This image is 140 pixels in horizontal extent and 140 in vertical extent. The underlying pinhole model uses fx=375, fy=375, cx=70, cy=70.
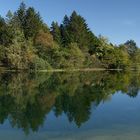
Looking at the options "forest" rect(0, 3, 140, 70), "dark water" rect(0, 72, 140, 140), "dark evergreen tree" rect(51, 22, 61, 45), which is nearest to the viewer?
"dark water" rect(0, 72, 140, 140)

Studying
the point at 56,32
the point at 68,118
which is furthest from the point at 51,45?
the point at 68,118

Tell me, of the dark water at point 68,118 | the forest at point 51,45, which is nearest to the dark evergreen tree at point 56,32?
the forest at point 51,45

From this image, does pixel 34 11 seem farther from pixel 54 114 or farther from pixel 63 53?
pixel 54 114

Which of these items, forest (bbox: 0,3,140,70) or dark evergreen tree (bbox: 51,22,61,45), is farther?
dark evergreen tree (bbox: 51,22,61,45)

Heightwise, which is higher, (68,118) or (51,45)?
(51,45)

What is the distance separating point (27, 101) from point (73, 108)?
393 centimetres

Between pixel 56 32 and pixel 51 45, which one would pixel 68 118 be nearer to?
pixel 51 45

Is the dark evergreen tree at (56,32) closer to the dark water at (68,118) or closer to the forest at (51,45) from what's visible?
the forest at (51,45)

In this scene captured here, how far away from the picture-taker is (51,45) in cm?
7581

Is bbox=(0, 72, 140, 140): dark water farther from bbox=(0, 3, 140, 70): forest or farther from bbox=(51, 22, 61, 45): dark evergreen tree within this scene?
bbox=(51, 22, 61, 45): dark evergreen tree

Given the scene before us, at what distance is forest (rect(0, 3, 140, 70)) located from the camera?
70.1 metres

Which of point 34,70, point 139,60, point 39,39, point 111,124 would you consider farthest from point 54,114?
point 139,60

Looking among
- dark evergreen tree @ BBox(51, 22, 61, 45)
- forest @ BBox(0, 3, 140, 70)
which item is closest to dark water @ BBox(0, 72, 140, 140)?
forest @ BBox(0, 3, 140, 70)

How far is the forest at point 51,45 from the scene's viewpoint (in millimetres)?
70062
